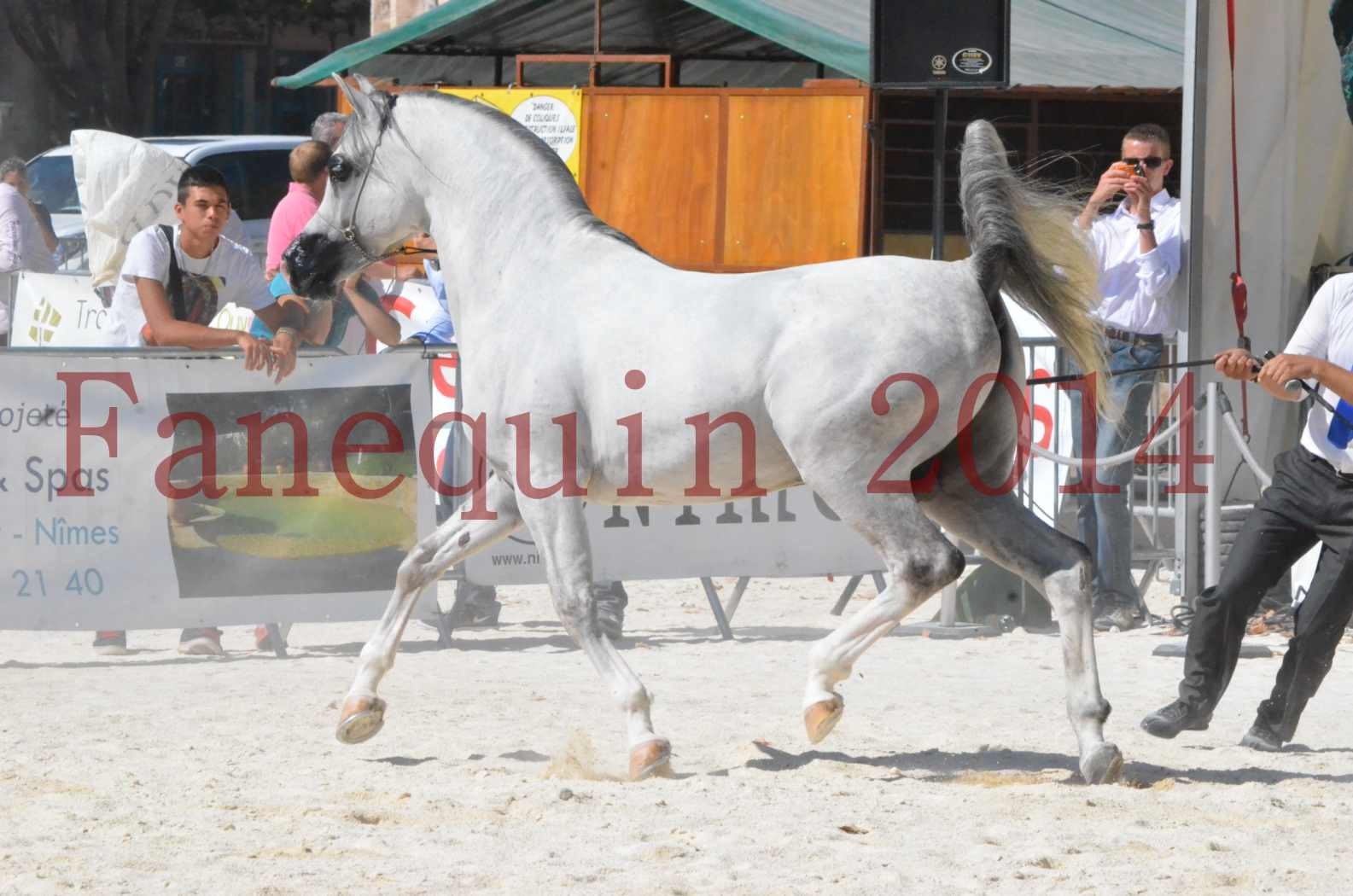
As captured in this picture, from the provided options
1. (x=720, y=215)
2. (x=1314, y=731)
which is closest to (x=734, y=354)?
(x=1314, y=731)

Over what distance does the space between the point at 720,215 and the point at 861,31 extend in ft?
6.23

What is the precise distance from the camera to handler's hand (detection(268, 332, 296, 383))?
27.1 ft

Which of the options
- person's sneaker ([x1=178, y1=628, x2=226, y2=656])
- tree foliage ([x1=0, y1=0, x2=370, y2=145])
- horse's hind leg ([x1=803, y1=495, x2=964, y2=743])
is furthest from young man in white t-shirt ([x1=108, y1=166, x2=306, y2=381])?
tree foliage ([x1=0, y1=0, x2=370, y2=145])

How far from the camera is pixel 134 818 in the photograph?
512 cm

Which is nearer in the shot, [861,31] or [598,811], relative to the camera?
[598,811]

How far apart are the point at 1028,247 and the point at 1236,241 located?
3.36 metres

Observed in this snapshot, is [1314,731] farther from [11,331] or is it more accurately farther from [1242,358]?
[11,331]

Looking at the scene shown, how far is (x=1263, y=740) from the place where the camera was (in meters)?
6.20

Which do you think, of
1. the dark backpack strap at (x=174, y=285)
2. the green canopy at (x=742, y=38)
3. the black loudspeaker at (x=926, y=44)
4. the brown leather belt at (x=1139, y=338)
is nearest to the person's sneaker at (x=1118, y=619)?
the brown leather belt at (x=1139, y=338)

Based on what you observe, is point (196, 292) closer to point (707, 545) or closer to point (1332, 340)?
point (707, 545)

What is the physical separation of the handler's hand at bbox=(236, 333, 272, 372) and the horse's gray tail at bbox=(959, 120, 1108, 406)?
349cm

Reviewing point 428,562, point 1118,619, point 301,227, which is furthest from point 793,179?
point 428,562

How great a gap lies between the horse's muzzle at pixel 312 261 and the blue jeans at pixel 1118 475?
13.0ft

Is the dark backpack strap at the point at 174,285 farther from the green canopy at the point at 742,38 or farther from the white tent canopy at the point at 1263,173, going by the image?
the green canopy at the point at 742,38
